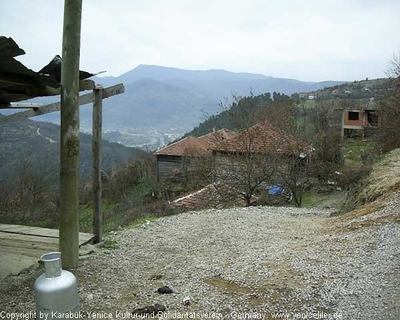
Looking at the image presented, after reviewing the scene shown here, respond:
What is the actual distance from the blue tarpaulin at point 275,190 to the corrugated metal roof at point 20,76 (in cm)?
1132

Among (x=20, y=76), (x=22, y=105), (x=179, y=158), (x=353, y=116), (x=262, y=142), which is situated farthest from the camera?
(x=353, y=116)

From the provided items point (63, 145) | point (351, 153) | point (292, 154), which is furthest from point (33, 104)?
point (351, 153)

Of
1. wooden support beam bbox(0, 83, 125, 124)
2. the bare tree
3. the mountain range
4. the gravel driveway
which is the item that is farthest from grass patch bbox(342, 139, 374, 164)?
the mountain range

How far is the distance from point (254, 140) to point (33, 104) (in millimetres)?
9884

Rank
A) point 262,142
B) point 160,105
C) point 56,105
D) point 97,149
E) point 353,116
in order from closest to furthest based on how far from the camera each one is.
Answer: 1. point 97,149
2. point 56,105
3. point 262,142
4. point 353,116
5. point 160,105

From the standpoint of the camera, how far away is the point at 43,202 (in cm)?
1641

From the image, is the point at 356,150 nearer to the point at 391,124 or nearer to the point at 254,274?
the point at 391,124

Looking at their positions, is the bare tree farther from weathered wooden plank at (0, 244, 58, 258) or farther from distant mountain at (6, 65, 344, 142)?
distant mountain at (6, 65, 344, 142)

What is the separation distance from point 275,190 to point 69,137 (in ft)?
39.7

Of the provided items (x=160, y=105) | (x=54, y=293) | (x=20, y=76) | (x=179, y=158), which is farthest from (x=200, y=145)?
(x=160, y=105)

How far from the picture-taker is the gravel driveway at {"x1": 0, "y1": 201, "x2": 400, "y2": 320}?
3.27 meters

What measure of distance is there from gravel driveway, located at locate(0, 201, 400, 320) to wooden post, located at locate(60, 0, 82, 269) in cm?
55

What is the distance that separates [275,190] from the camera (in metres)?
15.2

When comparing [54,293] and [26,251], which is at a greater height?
[54,293]
